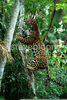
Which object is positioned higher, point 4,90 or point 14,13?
point 14,13

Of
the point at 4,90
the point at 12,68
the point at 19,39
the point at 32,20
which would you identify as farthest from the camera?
the point at 32,20

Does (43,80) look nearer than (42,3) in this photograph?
Yes

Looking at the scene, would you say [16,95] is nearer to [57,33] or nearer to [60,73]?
[60,73]

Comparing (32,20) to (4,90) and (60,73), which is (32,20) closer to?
(60,73)

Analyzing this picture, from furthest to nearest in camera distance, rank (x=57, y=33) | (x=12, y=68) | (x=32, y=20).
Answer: (x=57, y=33) < (x=32, y=20) < (x=12, y=68)

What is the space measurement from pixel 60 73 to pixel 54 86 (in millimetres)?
831

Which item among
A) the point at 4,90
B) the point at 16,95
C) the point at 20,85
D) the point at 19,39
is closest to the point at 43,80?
the point at 20,85

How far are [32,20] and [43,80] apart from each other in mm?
2807

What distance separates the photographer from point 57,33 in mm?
6750

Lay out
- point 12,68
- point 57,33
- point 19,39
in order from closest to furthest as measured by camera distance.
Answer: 1. point 19,39
2. point 12,68
3. point 57,33

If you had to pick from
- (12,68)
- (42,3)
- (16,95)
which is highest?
(42,3)

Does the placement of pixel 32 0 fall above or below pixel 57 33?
above

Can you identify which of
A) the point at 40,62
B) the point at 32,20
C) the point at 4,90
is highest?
the point at 32,20

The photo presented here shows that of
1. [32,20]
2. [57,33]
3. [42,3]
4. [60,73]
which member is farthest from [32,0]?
[60,73]
